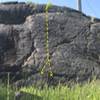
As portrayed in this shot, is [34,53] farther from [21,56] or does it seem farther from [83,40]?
[83,40]

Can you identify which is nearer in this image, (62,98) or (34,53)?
(62,98)

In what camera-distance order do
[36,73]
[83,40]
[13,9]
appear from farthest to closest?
1. [13,9]
2. [83,40]
3. [36,73]

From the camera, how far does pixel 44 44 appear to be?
36.0 feet

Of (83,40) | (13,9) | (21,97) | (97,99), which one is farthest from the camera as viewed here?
(13,9)

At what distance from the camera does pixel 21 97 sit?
6891 mm

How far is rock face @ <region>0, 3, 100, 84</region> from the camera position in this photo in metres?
10.4

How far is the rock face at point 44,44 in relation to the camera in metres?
10.4

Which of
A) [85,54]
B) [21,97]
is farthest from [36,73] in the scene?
[21,97]

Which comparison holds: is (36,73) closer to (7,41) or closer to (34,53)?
(34,53)

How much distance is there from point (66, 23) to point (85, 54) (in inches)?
36.9

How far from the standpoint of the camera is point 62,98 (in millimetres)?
7496

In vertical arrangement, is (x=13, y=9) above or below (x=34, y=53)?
above

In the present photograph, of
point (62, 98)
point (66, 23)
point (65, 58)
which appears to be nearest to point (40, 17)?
point (66, 23)

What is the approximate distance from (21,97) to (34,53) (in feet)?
13.3
